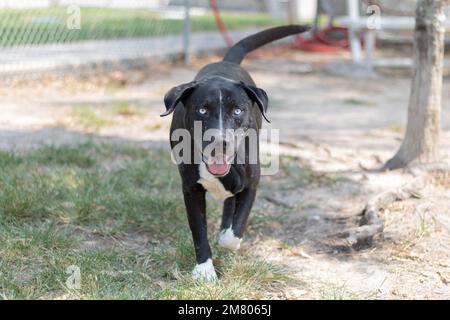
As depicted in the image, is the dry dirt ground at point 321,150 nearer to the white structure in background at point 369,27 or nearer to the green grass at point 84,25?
the white structure in background at point 369,27

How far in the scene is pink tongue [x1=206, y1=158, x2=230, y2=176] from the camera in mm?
3281

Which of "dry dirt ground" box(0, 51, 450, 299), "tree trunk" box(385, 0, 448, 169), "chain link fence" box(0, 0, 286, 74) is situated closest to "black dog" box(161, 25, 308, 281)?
"dry dirt ground" box(0, 51, 450, 299)

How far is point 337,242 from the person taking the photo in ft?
13.3

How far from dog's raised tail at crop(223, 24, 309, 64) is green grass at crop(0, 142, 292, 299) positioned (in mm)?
968

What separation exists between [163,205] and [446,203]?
1.75 m

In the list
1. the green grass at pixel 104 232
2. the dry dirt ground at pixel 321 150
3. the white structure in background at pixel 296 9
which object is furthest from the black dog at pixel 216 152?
the white structure in background at pixel 296 9

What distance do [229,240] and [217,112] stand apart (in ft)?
2.54

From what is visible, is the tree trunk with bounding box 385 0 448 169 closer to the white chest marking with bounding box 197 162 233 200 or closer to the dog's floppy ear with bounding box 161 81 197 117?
the white chest marking with bounding box 197 162 233 200

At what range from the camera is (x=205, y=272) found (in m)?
3.40

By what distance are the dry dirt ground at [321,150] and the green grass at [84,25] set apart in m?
0.57

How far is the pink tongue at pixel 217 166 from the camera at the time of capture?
328cm
